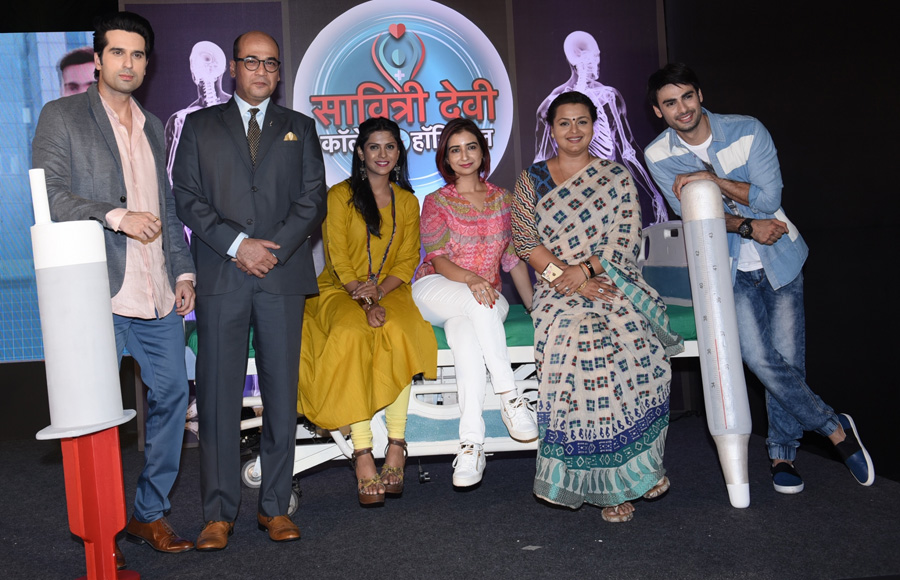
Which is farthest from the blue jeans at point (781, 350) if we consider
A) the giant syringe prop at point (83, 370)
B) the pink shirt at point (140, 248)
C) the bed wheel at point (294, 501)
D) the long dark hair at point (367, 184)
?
the giant syringe prop at point (83, 370)

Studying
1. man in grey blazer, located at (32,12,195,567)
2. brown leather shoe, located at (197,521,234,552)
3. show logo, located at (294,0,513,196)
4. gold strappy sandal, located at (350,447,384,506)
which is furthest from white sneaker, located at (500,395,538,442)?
show logo, located at (294,0,513,196)

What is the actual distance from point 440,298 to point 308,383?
2.29ft

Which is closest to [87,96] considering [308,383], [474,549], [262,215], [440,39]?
[262,215]

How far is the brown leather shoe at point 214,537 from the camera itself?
2816 millimetres

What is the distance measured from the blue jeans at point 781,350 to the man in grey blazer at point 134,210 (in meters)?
2.41

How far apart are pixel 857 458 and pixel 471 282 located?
1852mm

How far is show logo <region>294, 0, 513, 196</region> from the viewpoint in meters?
4.96

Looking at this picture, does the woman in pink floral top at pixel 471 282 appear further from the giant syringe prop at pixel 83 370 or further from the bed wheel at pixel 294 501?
the giant syringe prop at pixel 83 370

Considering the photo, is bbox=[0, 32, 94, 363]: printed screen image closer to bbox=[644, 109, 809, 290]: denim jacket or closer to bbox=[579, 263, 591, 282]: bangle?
bbox=[579, 263, 591, 282]: bangle

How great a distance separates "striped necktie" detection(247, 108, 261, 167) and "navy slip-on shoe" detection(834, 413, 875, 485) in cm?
280

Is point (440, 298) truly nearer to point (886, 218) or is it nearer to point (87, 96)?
point (87, 96)

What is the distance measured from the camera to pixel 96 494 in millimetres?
2334

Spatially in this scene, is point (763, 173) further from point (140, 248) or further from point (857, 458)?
point (140, 248)

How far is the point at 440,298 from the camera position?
3484 mm
